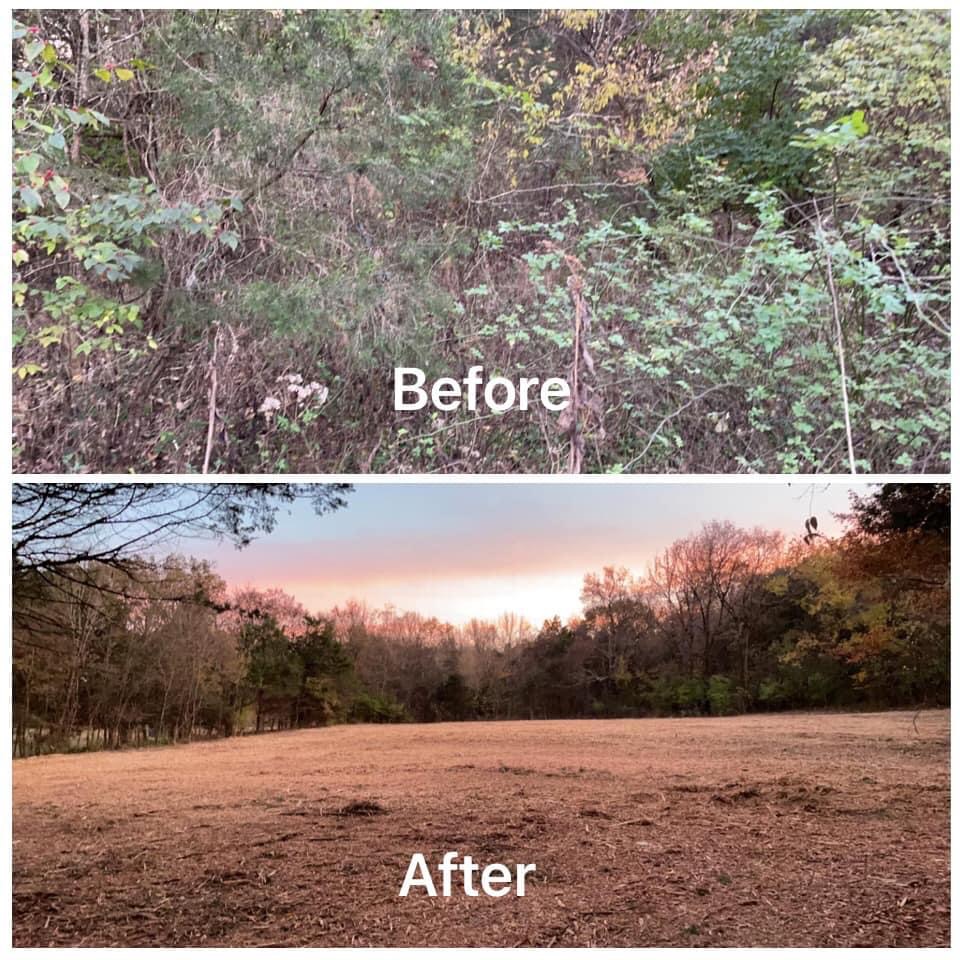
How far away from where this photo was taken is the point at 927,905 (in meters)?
3.10

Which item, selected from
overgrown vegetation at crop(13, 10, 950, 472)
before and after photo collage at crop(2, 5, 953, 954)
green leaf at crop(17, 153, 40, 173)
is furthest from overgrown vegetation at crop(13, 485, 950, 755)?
green leaf at crop(17, 153, 40, 173)

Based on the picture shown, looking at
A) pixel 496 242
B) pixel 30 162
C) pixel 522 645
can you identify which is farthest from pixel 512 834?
pixel 30 162

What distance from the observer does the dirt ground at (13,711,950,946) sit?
120 inches

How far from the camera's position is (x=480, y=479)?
3402 mm

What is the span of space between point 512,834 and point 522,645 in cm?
67

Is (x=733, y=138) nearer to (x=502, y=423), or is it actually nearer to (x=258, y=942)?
(x=502, y=423)

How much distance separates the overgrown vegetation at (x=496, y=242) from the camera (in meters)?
3.79

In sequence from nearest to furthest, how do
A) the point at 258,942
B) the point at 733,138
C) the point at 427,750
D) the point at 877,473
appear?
the point at 258,942 → the point at 427,750 → the point at 877,473 → the point at 733,138

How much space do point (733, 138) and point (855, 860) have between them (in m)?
3.01

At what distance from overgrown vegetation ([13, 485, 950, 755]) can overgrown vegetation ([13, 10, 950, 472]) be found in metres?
0.58

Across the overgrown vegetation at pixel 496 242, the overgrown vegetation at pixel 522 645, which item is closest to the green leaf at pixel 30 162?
the overgrown vegetation at pixel 496 242

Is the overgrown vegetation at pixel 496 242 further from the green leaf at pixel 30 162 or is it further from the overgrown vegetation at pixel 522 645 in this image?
the overgrown vegetation at pixel 522 645

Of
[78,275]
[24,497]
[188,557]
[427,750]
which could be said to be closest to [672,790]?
[427,750]

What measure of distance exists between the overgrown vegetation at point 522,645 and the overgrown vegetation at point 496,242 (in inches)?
23.0
